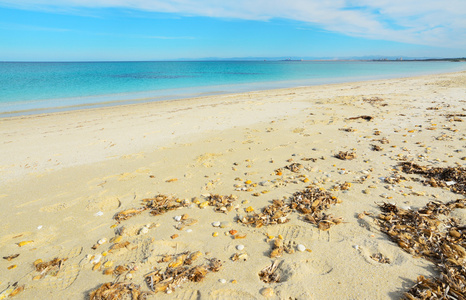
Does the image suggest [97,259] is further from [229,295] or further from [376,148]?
[376,148]

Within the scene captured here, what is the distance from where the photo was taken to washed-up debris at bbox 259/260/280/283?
2412mm

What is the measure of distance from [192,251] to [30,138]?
785 cm

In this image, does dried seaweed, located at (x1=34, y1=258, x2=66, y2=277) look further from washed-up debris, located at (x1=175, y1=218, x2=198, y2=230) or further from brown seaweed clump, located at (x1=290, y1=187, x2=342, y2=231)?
brown seaweed clump, located at (x1=290, y1=187, x2=342, y2=231)

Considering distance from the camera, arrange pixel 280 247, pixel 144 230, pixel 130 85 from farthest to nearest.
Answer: pixel 130 85, pixel 144 230, pixel 280 247

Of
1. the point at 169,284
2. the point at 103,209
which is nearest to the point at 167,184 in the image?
the point at 103,209

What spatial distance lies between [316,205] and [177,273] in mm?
2008

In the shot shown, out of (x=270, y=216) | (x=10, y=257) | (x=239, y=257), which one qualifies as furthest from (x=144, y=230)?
(x=270, y=216)

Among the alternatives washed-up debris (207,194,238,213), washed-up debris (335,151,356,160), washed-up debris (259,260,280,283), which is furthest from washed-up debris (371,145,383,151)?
washed-up debris (259,260,280,283)

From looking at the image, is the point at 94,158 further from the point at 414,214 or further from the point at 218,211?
the point at 414,214

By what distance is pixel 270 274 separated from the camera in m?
2.48

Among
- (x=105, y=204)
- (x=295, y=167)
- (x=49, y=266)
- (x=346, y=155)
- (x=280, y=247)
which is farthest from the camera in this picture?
(x=346, y=155)

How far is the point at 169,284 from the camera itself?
7.78 ft

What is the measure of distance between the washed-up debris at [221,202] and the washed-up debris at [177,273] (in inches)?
38.1

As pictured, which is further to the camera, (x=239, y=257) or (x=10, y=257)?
(x=10, y=257)
